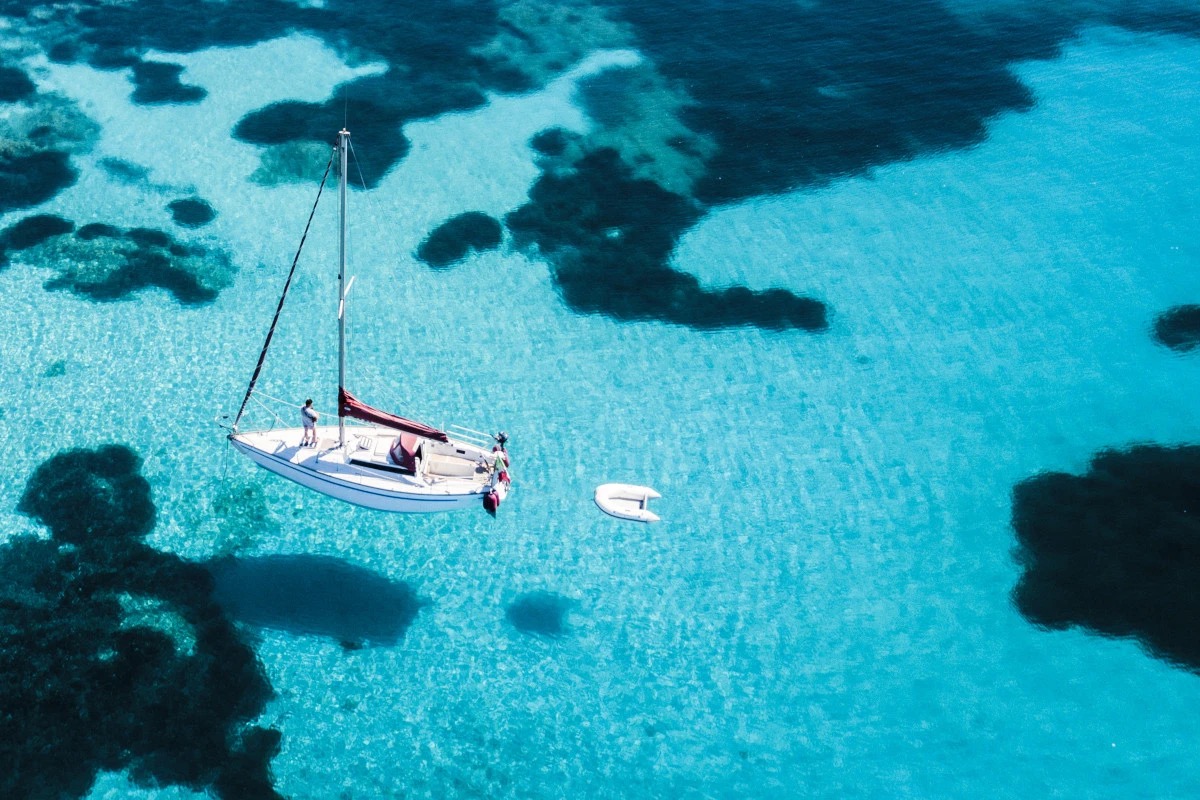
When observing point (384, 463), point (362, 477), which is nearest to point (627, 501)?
point (384, 463)

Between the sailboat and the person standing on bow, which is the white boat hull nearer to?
the sailboat

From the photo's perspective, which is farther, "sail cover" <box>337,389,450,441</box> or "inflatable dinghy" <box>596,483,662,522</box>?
"inflatable dinghy" <box>596,483,662,522</box>

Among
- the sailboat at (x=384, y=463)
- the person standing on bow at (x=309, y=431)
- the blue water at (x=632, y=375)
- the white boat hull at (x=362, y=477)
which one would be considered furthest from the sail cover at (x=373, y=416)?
the blue water at (x=632, y=375)

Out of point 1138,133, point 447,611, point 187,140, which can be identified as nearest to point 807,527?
Answer: point 447,611

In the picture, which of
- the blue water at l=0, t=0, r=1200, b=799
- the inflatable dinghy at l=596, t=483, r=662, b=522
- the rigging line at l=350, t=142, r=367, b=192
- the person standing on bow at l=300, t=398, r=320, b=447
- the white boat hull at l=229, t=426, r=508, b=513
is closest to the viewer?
the blue water at l=0, t=0, r=1200, b=799

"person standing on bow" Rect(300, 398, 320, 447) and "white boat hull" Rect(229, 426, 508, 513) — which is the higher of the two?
"person standing on bow" Rect(300, 398, 320, 447)

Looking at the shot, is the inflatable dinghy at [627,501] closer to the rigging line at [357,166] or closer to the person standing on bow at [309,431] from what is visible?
the person standing on bow at [309,431]

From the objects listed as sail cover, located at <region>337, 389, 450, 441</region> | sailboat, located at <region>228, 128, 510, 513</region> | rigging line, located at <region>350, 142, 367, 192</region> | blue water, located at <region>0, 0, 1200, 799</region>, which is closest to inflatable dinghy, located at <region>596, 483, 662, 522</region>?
blue water, located at <region>0, 0, 1200, 799</region>
